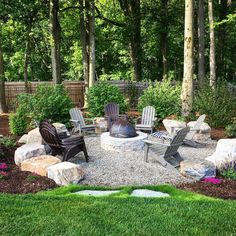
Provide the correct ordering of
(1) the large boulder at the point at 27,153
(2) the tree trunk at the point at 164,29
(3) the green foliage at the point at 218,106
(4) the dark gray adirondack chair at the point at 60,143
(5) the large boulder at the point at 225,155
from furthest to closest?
(2) the tree trunk at the point at 164,29
(3) the green foliage at the point at 218,106
(4) the dark gray adirondack chair at the point at 60,143
(1) the large boulder at the point at 27,153
(5) the large boulder at the point at 225,155

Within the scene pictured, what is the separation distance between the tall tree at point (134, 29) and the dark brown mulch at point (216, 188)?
15.7 metres

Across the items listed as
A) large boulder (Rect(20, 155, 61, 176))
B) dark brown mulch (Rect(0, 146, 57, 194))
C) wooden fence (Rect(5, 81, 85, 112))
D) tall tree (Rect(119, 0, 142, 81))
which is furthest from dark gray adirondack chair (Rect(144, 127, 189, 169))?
tall tree (Rect(119, 0, 142, 81))

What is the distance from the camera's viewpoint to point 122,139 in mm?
8141

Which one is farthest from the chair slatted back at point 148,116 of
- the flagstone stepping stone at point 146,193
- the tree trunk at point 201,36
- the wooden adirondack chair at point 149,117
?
the tree trunk at point 201,36

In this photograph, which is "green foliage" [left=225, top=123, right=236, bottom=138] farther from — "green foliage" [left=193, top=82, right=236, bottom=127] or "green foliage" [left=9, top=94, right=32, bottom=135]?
"green foliage" [left=9, top=94, right=32, bottom=135]

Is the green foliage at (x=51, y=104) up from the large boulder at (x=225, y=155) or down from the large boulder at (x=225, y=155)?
up

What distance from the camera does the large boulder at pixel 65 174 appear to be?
5.80 metres

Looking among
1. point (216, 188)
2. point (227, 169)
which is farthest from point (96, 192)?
point (227, 169)

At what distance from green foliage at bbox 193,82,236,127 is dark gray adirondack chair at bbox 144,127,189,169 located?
389cm

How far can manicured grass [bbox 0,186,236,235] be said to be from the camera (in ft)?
12.5

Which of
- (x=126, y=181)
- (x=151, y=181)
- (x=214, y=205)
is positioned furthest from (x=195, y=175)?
(x=214, y=205)

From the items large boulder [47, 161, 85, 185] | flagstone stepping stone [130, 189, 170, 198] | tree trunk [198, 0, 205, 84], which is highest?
tree trunk [198, 0, 205, 84]

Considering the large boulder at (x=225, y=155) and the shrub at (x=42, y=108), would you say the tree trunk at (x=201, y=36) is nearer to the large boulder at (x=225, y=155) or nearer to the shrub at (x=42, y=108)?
the shrub at (x=42, y=108)

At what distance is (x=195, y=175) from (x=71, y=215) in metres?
2.86
